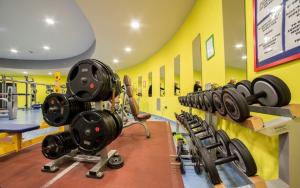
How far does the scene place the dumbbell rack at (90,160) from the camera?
5.18 feet

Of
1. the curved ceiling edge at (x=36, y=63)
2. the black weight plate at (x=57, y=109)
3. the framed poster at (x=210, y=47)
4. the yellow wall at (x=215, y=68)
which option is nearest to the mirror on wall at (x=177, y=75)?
A: the yellow wall at (x=215, y=68)

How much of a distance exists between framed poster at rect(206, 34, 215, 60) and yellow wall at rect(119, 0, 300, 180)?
0.07 metres

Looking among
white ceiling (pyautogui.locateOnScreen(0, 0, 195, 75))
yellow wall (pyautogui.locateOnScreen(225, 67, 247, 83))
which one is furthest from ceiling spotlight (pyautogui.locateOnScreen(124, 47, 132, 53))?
yellow wall (pyautogui.locateOnScreen(225, 67, 247, 83))

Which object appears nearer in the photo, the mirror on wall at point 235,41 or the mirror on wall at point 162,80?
the mirror on wall at point 235,41

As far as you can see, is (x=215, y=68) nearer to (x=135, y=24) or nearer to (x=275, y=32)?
(x=275, y=32)

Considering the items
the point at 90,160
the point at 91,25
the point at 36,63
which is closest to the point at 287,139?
the point at 90,160

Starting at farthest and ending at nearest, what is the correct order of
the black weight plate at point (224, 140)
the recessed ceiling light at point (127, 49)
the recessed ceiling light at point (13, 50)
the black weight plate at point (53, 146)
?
the recessed ceiling light at point (13, 50) → the recessed ceiling light at point (127, 49) → the black weight plate at point (53, 146) → the black weight plate at point (224, 140)

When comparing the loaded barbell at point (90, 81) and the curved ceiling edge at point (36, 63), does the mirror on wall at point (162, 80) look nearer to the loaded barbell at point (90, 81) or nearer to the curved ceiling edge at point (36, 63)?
the loaded barbell at point (90, 81)

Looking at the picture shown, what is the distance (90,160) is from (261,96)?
→ 1.80 meters

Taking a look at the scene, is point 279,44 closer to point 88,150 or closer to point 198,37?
point 88,150

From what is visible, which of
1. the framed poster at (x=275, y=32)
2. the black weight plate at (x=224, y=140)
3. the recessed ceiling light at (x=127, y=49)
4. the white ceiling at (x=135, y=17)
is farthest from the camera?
the recessed ceiling light at (x=127, y=49)

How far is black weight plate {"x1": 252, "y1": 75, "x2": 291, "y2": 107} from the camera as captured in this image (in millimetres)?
974

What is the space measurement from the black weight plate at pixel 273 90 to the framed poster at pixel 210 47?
153 centimetres

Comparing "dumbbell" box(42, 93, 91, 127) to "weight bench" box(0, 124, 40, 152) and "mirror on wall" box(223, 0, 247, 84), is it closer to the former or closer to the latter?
"weight bench" box(0, 124, 40, 152)
